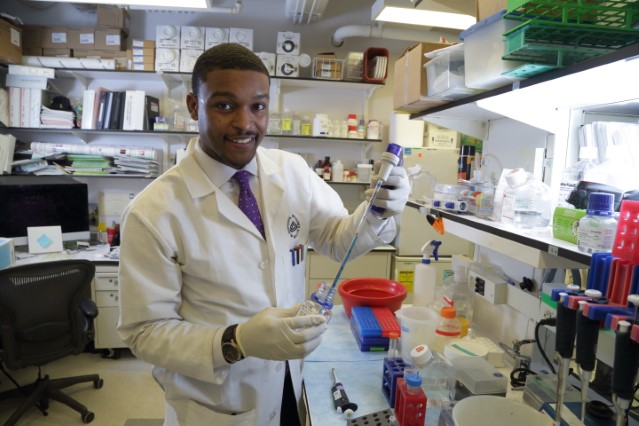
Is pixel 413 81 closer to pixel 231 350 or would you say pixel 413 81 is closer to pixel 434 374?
pixel 434 374

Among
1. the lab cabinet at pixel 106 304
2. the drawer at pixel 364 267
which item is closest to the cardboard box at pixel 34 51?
the lab cabinet at pixel 106 304

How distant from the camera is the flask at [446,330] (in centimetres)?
138

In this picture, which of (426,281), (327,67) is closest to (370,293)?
(426,281)

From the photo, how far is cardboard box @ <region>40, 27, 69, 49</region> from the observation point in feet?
10.5

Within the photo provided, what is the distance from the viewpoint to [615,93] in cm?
101

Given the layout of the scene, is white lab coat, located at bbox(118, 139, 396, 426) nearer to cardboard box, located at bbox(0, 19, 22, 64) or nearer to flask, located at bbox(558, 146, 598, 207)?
flask, located at bbox(558, 146, 598, 207)

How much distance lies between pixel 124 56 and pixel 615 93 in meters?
3.47

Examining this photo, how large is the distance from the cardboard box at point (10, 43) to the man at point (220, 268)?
9.26ft

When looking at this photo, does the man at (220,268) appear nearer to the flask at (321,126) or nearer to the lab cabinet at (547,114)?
the lab cabinet at (547,114)

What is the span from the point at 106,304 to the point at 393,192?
268 centimetres

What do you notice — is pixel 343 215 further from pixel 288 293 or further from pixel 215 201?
pixel 215 201

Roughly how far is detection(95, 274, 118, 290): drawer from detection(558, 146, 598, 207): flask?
115 inches

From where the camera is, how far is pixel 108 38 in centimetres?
323

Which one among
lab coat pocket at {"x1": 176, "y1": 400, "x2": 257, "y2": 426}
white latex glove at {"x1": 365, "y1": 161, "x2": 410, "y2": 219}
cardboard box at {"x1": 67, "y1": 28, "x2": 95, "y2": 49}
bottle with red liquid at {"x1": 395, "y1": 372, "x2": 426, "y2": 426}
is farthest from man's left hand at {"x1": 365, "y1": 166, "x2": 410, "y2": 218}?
cardboard box at {"x1": 67, "y1": 28, "x2": 95, "y2": 49}
